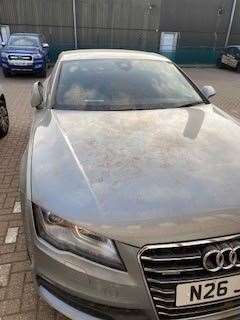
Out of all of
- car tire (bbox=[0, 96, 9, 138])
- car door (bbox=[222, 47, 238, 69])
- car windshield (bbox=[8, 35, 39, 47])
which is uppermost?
car tire (bbox=[0, 96, 9, 138])

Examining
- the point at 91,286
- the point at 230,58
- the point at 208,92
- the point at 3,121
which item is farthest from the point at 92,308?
the point at 230,58

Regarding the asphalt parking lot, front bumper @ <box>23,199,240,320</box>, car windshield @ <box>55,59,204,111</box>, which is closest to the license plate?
front bumper @ <box>23,199,240,320</box>

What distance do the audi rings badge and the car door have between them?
19.1 m

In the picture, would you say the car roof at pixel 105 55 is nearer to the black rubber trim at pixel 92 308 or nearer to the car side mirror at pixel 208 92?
the car side mirror at pixel 208 92

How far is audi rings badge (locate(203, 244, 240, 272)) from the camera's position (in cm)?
176

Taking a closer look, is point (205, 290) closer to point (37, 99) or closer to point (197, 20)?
point (37, 99)

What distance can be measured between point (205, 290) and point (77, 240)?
2.30ft

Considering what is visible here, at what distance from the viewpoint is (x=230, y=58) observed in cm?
1966

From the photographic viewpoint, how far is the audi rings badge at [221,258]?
1.76 m

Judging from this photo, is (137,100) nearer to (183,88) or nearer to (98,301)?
(183,88)

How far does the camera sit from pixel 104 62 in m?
4.03

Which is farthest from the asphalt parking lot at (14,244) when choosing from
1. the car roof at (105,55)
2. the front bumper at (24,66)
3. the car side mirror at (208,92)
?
the front bumper at (24,66)

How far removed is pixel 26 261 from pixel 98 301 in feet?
4.20

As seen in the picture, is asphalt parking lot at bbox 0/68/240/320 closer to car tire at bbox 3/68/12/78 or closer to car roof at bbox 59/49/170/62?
car roof at bbox 59/49/170/62
